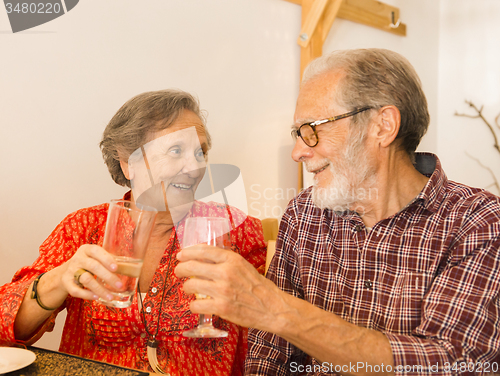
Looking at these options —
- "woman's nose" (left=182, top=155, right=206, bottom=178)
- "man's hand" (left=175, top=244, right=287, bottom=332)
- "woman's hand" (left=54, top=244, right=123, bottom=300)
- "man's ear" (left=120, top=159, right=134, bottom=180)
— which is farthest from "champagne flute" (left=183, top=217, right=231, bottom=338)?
"man's ear" (left=120, top=159, right=134, bottom=180)

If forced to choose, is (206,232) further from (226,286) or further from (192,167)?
(192,167)

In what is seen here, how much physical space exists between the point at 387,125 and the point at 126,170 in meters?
0.95

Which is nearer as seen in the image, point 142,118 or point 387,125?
point 387,125

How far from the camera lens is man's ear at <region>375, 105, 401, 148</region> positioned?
1221 millimetres

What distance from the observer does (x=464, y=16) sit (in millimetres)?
3314

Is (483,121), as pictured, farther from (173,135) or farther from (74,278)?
(74,278)

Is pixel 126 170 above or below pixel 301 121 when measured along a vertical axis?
below

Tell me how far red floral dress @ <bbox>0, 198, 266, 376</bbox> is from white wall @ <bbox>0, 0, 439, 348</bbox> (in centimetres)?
44

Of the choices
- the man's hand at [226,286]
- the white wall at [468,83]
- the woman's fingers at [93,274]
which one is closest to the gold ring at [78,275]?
the woman's fingers at [93,274]

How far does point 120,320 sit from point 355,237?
0.73 m

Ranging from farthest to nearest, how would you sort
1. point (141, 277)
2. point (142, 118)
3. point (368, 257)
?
point (142, 118), point (141, 277), point (368, 257)

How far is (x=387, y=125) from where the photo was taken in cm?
123

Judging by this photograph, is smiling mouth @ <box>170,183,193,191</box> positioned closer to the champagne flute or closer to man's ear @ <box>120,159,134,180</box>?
man's ear @ <box>120,159,134,180</box>

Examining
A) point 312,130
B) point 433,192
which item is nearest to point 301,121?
point 312,130
